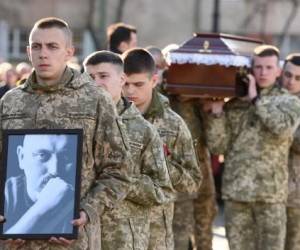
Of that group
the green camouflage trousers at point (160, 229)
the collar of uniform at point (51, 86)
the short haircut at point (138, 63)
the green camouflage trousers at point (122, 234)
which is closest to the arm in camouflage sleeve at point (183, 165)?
the green camouflage trousers at point (160, 229)

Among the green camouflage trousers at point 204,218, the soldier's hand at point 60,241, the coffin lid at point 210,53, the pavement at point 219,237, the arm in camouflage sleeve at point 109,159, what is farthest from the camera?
the pavement at point 219,237

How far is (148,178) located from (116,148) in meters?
1.52

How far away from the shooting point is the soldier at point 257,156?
11.2 m

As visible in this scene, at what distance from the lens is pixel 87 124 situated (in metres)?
6.79

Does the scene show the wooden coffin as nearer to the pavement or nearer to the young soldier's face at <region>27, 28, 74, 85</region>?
the pavement

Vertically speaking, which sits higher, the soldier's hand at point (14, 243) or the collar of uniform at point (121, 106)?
the collar of uniform at point (121, 106)

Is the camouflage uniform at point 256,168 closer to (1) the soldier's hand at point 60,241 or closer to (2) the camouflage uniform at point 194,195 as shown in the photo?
(2) the camouflage uniform at point 194,195

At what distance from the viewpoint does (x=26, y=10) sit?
34.7 m

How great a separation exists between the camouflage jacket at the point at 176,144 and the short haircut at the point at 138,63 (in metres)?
0.28

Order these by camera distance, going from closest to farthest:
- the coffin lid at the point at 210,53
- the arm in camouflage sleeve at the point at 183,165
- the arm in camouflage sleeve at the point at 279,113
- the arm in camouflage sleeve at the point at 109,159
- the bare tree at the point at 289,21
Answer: the arm in camouflage sleeve at the point at 109,159
the arm in camouflage sleeve at the point at 183,165
the coffin lid at the point at 210,53
the arm in camouflage sleeve at the point at 279,113
the bare tree at the point at 289,21

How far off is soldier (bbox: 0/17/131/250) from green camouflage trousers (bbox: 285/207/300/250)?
5.00 m

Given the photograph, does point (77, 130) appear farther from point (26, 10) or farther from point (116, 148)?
point (26, 10)

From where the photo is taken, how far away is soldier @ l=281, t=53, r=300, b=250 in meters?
11.6

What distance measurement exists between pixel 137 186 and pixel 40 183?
1.76 m
